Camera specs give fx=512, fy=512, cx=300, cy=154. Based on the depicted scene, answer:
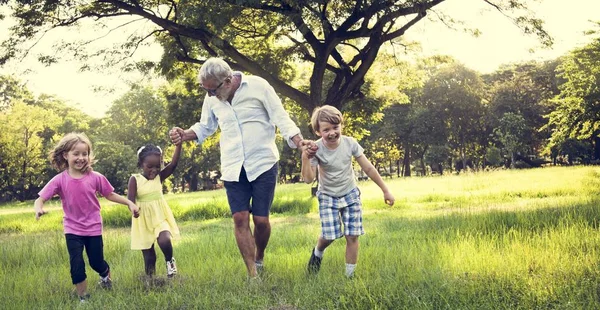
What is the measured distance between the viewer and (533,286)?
382cm

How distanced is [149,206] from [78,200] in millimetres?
787

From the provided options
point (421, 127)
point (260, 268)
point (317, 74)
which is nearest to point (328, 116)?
point (260, 268)

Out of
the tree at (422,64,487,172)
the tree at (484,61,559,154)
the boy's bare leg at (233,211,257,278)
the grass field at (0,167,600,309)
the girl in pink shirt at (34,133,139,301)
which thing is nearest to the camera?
the grass field at (0,167,600,309)

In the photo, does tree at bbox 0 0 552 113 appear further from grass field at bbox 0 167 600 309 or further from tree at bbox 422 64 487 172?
tree at bbox 422 64 487 172

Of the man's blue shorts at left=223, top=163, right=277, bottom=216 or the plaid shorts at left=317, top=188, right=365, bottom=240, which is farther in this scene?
the man's blue shorts at left=223, top=163, right=277, bottom=216

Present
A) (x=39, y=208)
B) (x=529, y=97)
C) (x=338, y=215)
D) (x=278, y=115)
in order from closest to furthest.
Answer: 1. (x=39, y=208)
2. (x=338, y=215)
3. (x=278, y=115)
4. (x=529, y=97)

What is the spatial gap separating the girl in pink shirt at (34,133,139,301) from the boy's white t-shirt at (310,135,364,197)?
73.4 inches

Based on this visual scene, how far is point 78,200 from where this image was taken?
486cm

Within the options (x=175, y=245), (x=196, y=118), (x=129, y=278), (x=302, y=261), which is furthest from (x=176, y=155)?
(x=196, y=118)

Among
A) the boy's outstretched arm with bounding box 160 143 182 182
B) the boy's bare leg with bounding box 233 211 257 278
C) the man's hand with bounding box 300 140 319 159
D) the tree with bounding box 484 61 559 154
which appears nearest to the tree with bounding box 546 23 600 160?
the man's hand with bounding box 300 140 319 159

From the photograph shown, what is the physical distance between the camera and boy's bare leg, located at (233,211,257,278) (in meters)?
4.92

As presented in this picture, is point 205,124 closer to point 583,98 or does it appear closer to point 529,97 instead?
point 583,98

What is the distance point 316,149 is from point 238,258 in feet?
7.44

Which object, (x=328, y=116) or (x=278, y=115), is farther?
(x=278, y=115)
